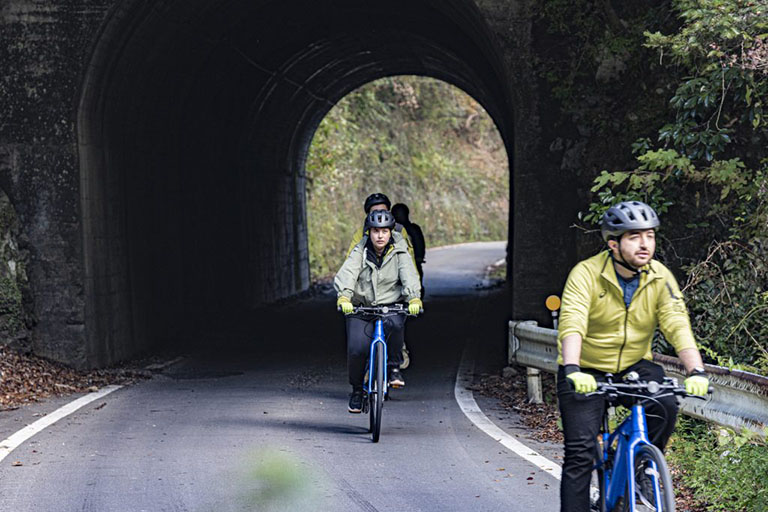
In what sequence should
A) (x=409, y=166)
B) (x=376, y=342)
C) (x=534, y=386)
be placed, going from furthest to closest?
(x=409, y=166) < (x=534, y=386) < (x=376, y=342)

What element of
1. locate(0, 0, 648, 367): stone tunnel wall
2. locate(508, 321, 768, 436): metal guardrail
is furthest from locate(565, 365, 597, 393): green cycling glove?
locate(0, 0, 648, 367): stone tunnel wall

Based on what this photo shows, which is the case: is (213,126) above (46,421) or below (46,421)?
above

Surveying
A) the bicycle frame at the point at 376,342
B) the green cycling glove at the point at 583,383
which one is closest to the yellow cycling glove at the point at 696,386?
the green cycling glove at the point at 583,383

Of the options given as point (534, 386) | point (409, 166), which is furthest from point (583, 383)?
point (409, 166)

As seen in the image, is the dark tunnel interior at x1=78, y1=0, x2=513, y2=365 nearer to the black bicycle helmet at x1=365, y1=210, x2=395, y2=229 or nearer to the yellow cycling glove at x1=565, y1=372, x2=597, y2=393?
the black bicycle helmet at x1=365, y1=210, x2=395, y2=229

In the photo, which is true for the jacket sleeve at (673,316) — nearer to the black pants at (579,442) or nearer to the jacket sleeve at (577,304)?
the black pants at (579,442)

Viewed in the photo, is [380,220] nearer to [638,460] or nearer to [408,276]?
[408,276]

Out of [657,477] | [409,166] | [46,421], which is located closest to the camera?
[657,477]

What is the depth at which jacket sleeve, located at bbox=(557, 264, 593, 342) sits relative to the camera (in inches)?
186

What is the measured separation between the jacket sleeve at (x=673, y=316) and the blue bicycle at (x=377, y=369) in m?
3.64

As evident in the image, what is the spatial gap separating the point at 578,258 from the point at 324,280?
19.4 m

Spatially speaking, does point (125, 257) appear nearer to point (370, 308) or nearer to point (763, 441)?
point (370, 308)

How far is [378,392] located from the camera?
8.16 meters

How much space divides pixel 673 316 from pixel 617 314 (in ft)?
0.82
